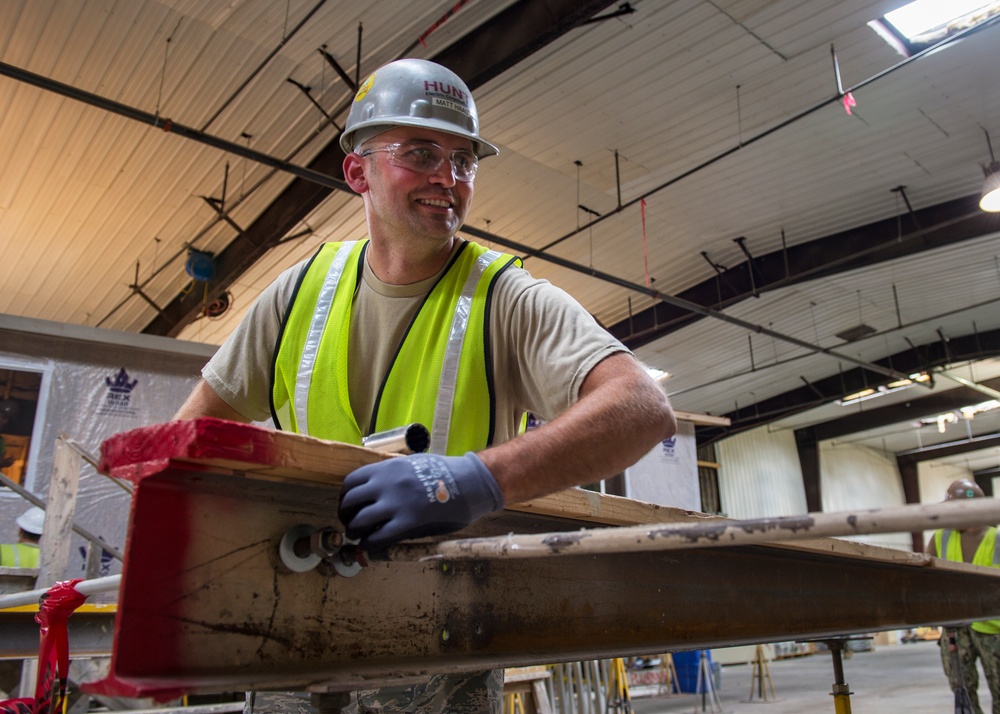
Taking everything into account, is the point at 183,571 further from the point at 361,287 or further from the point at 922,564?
the point at 922,564

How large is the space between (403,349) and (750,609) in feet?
4.41

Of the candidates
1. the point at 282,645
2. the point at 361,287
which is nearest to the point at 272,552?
the point at 282,645

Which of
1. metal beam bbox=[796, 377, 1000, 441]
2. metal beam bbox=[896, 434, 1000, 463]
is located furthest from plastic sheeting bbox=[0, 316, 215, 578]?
metal beam bbox=[896, 434, 1000, 463]

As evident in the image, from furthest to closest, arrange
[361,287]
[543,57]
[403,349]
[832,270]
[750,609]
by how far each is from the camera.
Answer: [832,270] < [543,57] < [750,609] < [361,287] < [403,349]

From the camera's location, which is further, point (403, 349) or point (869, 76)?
point (869, 76)

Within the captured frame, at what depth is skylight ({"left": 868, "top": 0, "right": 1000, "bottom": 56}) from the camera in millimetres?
7908

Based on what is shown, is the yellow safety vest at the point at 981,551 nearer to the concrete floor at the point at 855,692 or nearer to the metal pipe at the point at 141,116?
the concrete floor at the point at 855,692

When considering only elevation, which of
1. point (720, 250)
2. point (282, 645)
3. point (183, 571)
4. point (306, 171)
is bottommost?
point (282, 645)

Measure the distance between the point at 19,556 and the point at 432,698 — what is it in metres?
6.17

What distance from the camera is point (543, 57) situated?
832cm

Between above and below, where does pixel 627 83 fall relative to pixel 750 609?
above

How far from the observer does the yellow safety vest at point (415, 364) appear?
67.9 inches

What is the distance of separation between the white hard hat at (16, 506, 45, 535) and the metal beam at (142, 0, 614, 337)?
14.1ft

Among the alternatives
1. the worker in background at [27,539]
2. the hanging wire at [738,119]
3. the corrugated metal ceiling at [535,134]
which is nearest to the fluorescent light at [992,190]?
the corrugated metal ceiling at [535,134]
